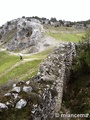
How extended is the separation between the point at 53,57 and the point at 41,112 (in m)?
12.5

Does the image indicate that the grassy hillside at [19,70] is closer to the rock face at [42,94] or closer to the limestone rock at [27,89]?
the rock face at [42,94]

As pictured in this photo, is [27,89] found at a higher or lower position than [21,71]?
higher

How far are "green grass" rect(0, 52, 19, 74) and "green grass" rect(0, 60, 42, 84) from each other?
15.1ft

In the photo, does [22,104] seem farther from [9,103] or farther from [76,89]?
[76,89]

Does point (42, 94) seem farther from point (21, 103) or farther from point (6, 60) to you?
point (6, 60)

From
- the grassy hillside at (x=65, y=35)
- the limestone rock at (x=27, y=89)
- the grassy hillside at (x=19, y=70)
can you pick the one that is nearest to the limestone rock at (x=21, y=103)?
the limestone rock at (x=27, y=89)

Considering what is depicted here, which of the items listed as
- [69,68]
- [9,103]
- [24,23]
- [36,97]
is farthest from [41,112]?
[24,23]

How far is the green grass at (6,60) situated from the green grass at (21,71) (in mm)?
4597

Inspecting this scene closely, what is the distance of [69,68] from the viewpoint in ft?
102

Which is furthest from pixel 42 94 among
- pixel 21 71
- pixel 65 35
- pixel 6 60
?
pixel 65 35

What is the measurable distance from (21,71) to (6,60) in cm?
1819

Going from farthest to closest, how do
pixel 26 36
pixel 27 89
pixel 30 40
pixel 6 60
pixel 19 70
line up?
pixel 26 36
pixel 30 40
pixel 6 60
pixel 19 70
pixel 27 89

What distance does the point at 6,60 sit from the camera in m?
67.8

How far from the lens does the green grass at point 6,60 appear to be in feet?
190
